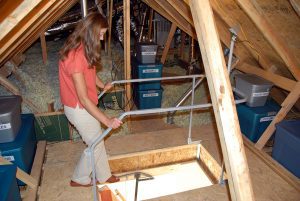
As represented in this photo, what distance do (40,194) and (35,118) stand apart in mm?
983

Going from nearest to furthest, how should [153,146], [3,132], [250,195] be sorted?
[250,195] → [3,132] → [153,146]

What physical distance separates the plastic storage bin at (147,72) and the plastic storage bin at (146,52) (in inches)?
3.3

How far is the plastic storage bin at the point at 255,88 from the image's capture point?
2.79 metres

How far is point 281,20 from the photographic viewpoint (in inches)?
82.7

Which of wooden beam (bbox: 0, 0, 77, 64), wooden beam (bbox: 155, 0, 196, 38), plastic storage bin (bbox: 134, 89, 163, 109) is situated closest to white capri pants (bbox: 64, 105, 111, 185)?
wooden beam (bbox: 0, 0, 77, 64)

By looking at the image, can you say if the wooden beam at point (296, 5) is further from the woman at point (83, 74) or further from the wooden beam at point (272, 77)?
the woman at point (83, 74)

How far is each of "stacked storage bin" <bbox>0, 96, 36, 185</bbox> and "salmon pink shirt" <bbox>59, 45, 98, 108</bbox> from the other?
607mm

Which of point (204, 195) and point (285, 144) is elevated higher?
point (285, 144)

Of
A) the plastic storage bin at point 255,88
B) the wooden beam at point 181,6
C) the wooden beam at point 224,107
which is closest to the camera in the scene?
the wooden beam at point 224,107

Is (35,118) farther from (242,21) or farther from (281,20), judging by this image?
(281,20)

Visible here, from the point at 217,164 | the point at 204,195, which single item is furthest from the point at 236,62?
the point at 204,195

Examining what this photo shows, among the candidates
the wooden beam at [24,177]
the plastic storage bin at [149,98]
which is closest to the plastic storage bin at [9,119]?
the wooden beam at [24,177]

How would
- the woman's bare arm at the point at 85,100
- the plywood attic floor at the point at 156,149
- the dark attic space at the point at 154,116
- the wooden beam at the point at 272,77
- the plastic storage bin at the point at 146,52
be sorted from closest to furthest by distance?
the dark attic space at the point at 154,116
the woman's bare arm at the point at 85,100
the plywood attic floor at the point at 156,149
the wooden beam at the point at 272,77
the plastic storage bin at the point at 146,52

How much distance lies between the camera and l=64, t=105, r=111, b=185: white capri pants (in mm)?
1830
